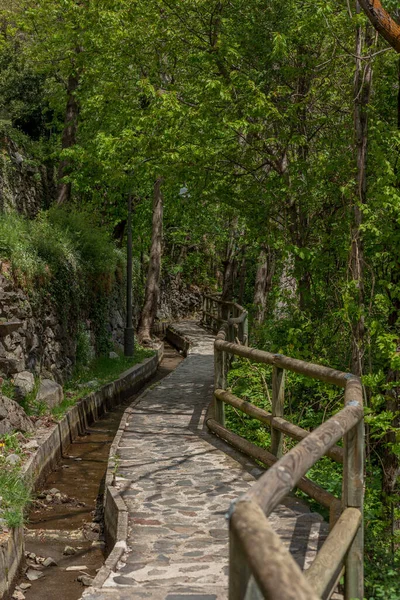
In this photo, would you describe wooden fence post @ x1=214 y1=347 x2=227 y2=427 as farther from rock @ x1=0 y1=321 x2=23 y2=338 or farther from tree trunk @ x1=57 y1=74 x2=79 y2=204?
tree trunk @ x1=57 y1=74 x2=79 y2=204

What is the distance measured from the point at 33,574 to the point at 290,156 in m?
9.35

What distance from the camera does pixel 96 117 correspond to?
2547 centimetres

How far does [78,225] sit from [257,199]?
8.07 m

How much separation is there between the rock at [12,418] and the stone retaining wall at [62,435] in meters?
0.36

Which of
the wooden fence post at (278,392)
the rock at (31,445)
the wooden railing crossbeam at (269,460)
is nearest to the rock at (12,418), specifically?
the rock at (31,445)

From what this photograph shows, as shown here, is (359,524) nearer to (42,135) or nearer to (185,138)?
(185,138)

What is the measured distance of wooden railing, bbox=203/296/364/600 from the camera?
5.85 ft

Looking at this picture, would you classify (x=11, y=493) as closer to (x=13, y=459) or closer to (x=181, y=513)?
(x=13, y=459)

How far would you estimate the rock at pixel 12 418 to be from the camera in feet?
33.8

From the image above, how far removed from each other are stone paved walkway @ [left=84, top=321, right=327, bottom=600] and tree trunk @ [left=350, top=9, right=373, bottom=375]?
1.95 m

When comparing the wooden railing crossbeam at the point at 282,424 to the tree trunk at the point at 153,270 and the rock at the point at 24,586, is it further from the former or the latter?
the tree trunk at the point at 153,270

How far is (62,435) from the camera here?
40.9 feet

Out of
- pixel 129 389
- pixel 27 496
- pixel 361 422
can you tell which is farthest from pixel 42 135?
pixel 361 422

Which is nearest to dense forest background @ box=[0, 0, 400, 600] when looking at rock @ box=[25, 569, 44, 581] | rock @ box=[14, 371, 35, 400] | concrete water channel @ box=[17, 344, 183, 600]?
rock @ box=[14, 371, 35, 400]
